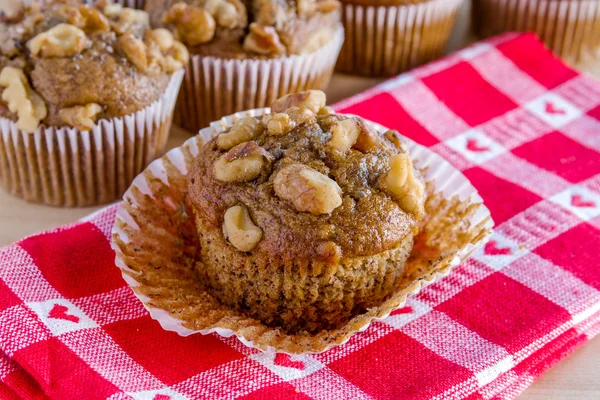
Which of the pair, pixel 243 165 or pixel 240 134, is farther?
pixel 240 134

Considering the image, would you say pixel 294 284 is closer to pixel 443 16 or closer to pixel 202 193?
pixel 202 193

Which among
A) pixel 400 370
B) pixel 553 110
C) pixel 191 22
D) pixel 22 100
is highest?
pixel 191 22

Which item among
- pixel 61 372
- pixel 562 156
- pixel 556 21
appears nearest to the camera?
pixel 61 372

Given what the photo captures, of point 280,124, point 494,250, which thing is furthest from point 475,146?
point 280,124

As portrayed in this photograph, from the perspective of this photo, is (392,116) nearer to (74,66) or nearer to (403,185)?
(403,185)

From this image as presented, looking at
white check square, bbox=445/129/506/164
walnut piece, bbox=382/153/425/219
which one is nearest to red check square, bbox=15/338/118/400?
walnut piece, bbox=382/153/425/219

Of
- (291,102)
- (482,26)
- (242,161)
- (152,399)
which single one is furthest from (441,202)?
(482,26)

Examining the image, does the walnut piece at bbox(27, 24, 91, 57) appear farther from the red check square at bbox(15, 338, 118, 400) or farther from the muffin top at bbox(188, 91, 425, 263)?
the red check square at bbox(15, 338, 118, 400)
